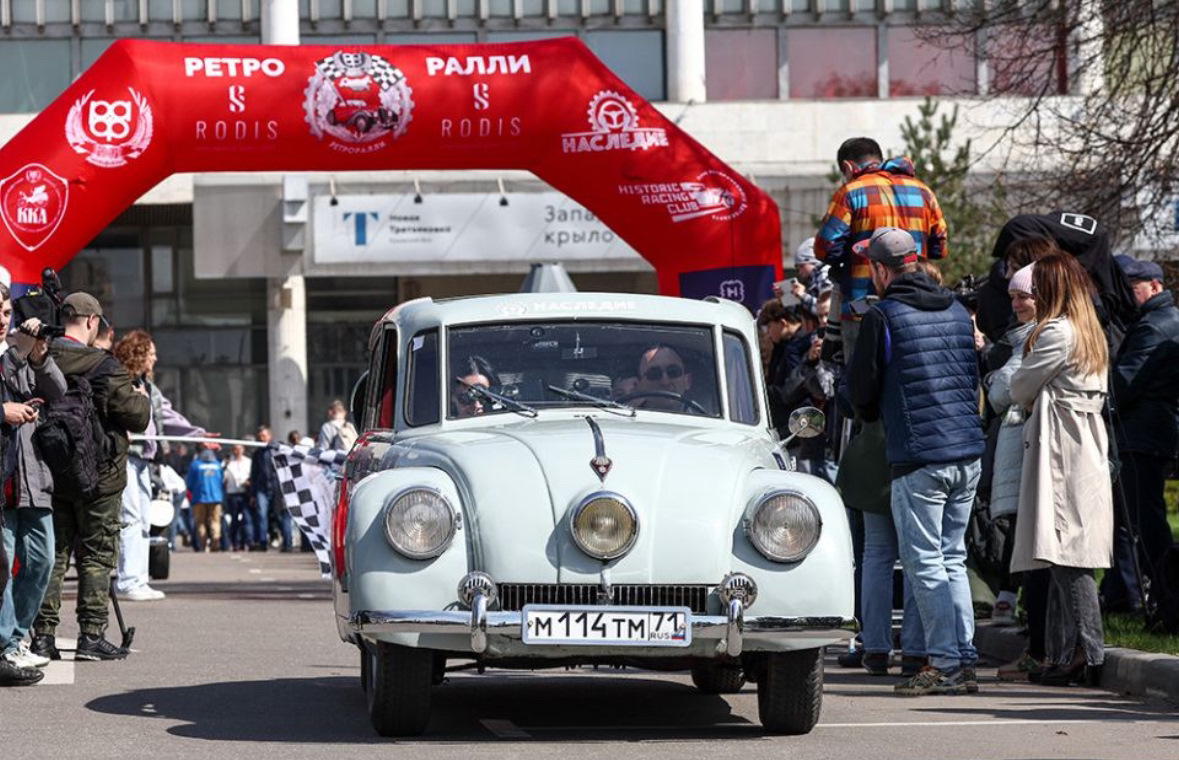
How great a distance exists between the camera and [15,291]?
17484 mm

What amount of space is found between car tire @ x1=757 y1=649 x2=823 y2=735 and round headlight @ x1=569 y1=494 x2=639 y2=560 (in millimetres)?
853

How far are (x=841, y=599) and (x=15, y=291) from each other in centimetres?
1028

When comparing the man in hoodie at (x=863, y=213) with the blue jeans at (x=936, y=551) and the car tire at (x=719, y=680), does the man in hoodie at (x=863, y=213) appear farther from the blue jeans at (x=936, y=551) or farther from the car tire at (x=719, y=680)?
the car tire at (x=719, y=680)

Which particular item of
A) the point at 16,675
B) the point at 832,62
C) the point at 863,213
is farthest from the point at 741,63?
the point at 16,675

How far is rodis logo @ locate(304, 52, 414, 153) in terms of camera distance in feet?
60.4

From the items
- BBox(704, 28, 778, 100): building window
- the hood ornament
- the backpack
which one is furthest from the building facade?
the hood ornament

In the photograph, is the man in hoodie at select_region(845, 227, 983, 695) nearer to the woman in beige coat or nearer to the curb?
the woman in beige coat

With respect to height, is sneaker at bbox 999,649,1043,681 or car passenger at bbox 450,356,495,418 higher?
car passenger at bbox 450,356,495,418

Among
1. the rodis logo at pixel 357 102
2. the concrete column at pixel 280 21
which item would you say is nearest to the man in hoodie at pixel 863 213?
the rodis logo at pixel 357 102

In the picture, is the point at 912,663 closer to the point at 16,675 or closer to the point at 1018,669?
the point at 1018,669

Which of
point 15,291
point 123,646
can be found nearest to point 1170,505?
point 15,291

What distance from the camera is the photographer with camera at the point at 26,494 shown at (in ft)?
37.4

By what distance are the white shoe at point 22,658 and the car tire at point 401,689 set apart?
3.08 meters

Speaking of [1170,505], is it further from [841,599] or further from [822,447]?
[841,599]
